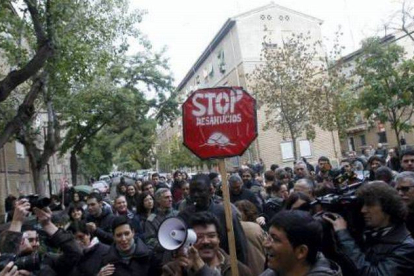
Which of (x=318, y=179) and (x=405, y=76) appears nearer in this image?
(x=318, y=179)

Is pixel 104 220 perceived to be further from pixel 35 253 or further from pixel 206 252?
pixel 206 252

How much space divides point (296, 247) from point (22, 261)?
227 cm

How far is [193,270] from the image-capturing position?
9.78 feet

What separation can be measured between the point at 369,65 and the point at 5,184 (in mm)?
19591

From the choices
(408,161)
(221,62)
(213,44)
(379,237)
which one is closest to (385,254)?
(379,237)

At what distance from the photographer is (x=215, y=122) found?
430cm

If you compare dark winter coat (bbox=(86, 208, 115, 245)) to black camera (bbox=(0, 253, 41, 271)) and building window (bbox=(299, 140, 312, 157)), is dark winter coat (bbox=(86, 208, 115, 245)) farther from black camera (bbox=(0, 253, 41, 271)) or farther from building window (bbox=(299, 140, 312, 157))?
building window (bbox=(299, 140, 312, 157))

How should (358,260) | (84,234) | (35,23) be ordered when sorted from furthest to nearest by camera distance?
(35,23), (84,234), (358,260)

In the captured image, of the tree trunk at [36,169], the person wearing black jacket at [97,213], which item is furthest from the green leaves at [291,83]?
the person wearing black jacket at [97,213]

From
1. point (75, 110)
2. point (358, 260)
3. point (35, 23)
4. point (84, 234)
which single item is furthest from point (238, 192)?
point (75, 110)

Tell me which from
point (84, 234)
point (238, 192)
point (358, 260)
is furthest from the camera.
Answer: point (238, 192)

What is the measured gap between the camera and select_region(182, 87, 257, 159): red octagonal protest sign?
4.28 metres

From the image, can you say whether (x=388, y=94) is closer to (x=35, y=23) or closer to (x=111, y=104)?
(x=35, y=23)

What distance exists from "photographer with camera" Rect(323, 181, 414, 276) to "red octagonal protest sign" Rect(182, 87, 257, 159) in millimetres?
1357
